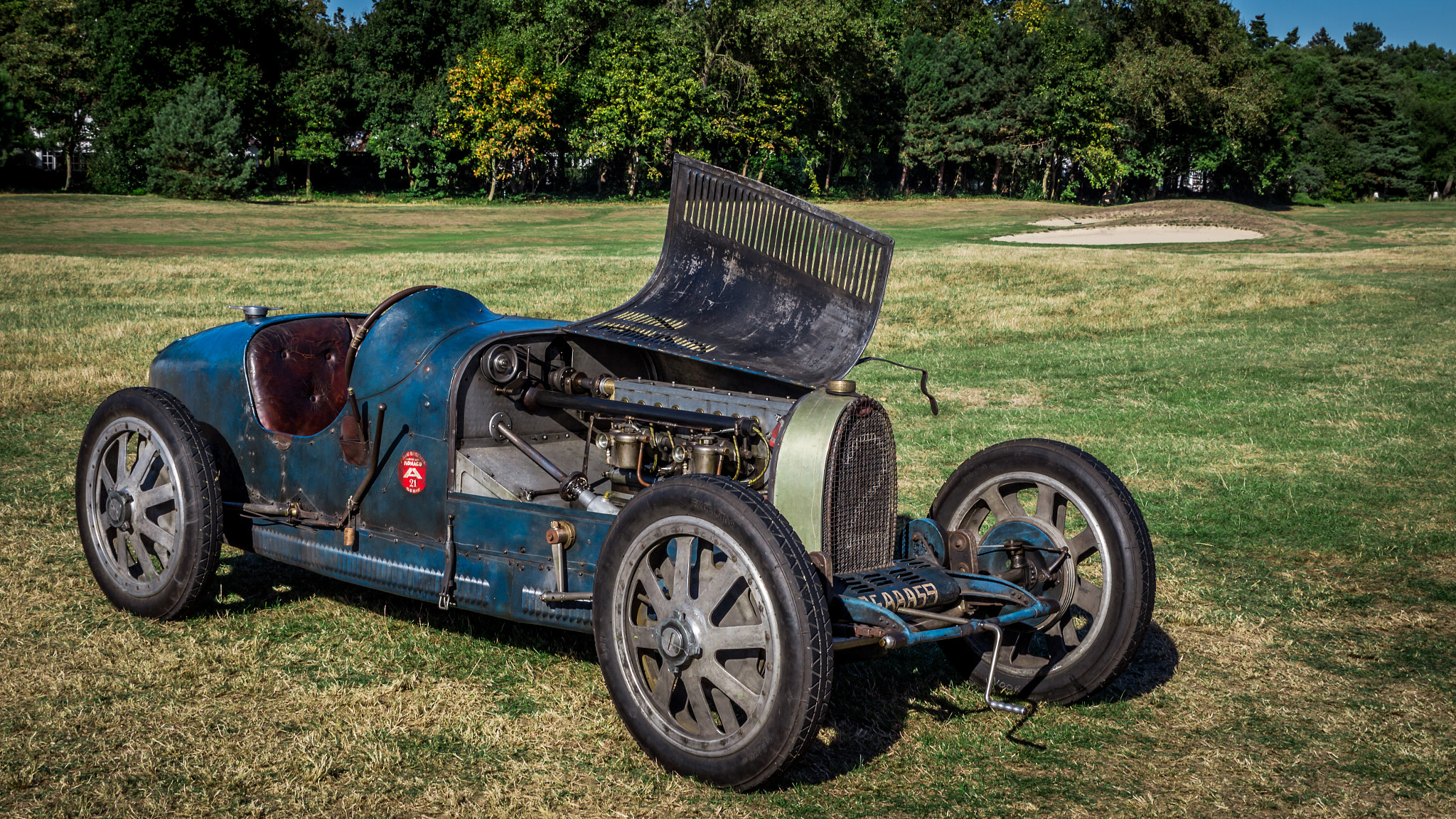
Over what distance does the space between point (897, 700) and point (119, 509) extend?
4156mm

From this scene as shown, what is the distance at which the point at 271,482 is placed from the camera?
5.78m

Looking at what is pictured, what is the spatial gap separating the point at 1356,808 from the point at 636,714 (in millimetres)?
2730

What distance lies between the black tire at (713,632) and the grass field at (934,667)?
0.93ft

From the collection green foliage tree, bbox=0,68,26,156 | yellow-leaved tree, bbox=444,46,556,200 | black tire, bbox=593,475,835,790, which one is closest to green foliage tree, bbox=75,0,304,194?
green foliage tree, bbox=0,68,26,156

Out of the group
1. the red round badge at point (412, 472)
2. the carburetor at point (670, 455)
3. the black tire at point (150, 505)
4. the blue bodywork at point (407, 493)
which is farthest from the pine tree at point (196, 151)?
the carburetor at point (670, 455)

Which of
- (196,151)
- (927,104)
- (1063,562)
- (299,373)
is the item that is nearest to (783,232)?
(1063,562)

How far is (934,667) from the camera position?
18.0 ft

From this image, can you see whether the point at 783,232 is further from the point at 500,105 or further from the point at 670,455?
the point at 500,105

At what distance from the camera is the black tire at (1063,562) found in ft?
15.2

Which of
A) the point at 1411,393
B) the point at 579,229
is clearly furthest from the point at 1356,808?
the point at 579,229

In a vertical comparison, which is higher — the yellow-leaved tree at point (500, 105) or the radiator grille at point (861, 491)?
the yellow-leaved tree at point (500, 105)

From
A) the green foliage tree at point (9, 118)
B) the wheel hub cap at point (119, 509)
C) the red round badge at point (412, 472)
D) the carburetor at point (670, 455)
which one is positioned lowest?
the wheel hub cap at point (119, 509)

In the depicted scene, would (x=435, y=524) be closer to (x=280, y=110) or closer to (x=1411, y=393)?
(x=1411, y=393)

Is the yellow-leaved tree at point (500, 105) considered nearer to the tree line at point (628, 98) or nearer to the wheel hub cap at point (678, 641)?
the tree line at point (628, 98)
